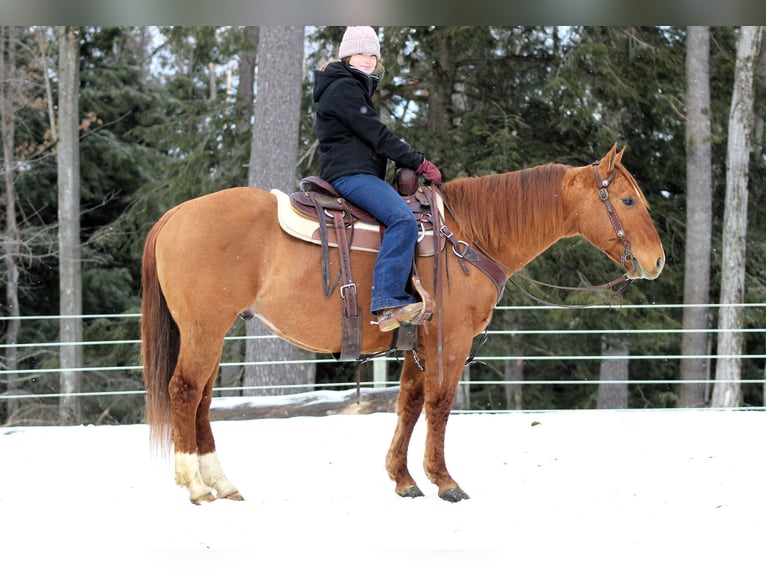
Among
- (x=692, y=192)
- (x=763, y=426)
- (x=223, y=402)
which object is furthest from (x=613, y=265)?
(x=223, y=402)

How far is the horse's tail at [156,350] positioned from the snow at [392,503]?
46 cm

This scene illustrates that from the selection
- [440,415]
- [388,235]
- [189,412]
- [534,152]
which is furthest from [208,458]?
[534,152]

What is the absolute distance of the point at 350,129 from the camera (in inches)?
167

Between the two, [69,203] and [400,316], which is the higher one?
[69,203]

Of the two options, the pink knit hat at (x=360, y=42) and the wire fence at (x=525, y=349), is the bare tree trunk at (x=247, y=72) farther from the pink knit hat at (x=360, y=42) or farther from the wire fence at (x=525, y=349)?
the pink knit hat at (x=360, y=42)

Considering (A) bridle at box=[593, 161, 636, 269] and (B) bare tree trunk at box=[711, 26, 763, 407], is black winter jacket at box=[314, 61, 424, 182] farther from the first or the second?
(B) bare tree trunk at box=[711, 26, 763, 407]

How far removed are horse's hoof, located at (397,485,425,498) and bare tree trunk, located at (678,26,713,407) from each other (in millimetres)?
7158

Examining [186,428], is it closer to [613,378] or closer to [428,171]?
[428,171]

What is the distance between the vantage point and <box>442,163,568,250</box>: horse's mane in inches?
176

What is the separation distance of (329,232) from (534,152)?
6.97 m

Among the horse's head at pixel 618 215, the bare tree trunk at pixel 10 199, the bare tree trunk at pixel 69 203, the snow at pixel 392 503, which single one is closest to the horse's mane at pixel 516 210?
the horse's head at pixel 618 215

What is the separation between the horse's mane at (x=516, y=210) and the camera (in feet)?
14.7

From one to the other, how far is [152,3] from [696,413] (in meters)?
6.49

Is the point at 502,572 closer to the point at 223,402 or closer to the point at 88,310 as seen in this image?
the point at 223,402
